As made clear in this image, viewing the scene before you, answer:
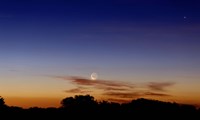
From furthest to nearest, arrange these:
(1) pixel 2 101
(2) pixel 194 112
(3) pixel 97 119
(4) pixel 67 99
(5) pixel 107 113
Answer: (4) pixel 67 99
(1) pixel 2 101
(2) pixel 194 112
(5) pixel 107 113
(3) pixel 97 119

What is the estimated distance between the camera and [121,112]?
112m

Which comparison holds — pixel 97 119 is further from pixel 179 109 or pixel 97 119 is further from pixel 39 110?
pixel 179 109

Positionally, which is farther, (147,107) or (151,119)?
(147,107)

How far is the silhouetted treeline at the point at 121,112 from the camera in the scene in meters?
106

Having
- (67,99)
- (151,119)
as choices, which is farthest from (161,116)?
(67,99)

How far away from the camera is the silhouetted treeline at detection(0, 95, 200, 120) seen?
106 m

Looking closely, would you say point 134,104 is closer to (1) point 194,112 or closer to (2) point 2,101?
(1) point 194,112

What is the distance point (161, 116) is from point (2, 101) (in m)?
51.5

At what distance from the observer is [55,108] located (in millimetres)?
119812

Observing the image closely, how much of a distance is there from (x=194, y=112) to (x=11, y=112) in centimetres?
4661

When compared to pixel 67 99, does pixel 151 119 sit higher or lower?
lower

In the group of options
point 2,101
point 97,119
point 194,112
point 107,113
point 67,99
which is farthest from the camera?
point 67,99

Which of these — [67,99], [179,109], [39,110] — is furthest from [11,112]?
[67,99]

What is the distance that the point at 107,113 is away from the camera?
11062 centimetres
